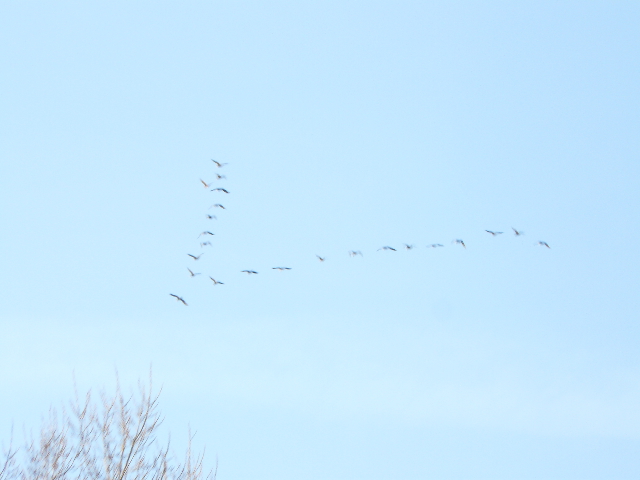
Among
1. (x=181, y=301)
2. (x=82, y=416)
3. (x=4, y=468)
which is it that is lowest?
(x=4, y=468)

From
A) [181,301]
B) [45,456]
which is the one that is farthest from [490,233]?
[45,456]

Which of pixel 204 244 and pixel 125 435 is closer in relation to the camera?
pixel 125 435

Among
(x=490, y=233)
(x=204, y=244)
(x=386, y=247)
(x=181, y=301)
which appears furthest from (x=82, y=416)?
(x=490, y=233)

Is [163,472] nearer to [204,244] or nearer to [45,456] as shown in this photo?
[45,456]

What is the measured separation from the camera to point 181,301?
102 ft

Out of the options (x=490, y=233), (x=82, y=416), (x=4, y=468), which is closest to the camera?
(x=4, y=468)

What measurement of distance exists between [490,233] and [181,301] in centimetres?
814

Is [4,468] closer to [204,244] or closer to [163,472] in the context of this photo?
[163,472]

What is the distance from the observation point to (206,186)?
31359 mm

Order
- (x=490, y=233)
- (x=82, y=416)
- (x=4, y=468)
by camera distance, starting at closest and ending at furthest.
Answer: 1. (x=4, y=468)
2. (x=82, y=416)
3. (x=490, y=233)

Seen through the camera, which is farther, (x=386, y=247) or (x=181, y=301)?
(x=386, y=247)

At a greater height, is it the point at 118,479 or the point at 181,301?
the point at 181,301

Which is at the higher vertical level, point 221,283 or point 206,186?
point 206,186

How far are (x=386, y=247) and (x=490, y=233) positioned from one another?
9.14 ft
